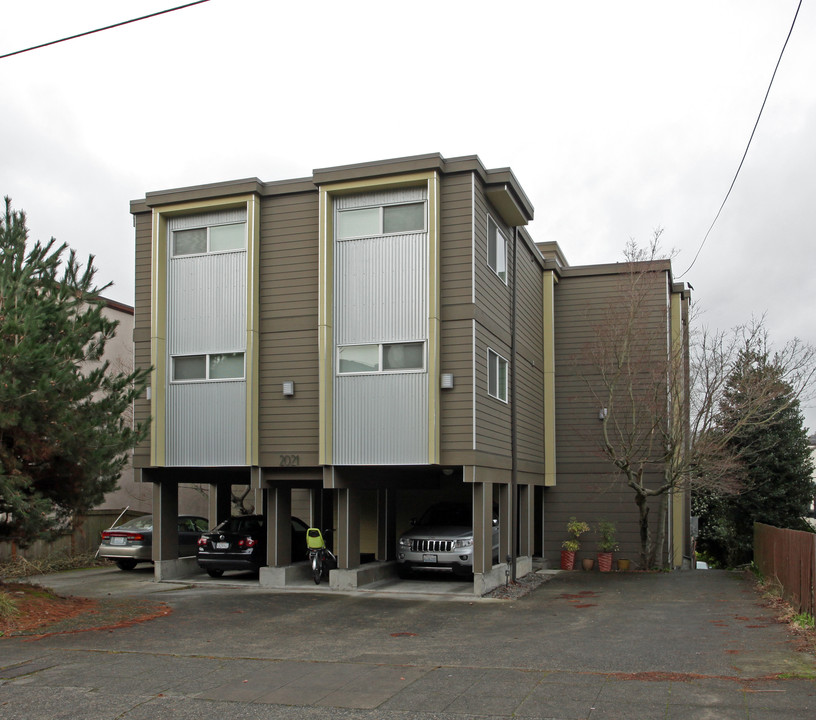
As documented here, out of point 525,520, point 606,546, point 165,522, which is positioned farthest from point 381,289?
point 606,546

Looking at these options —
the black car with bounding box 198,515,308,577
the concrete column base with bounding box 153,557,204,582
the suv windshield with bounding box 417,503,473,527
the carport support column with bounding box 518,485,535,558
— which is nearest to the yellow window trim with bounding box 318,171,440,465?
the black car with bounding box 198,515,308,577

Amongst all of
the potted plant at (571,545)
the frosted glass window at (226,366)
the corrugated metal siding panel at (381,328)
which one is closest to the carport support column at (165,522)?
the frosted glass window at (226,366)

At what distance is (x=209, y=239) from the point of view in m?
17.8

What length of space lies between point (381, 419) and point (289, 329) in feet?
8.91

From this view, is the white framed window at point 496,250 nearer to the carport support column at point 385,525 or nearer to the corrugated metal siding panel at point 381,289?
the corrugated metal siding panel at point 381,289

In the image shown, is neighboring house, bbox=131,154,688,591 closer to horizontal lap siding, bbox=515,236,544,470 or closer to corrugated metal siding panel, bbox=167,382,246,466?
corrugated metal siding panel, bbox=167,382,246,466

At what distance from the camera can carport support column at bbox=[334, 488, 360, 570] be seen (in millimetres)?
16734

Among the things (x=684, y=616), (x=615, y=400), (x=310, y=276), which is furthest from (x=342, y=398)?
(x=615, y=400)

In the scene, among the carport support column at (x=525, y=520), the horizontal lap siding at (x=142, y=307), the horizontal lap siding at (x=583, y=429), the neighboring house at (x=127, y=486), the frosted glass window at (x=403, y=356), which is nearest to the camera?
the frosted glass window at (x=403, y=356)

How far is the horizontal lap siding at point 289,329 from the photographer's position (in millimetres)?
16766

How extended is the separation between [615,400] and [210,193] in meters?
11.4

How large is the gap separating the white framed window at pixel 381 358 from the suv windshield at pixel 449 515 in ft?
15.0

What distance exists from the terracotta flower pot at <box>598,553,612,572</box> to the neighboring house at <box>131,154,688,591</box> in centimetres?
312

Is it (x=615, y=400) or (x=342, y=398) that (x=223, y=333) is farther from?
(x=615, y=400)
